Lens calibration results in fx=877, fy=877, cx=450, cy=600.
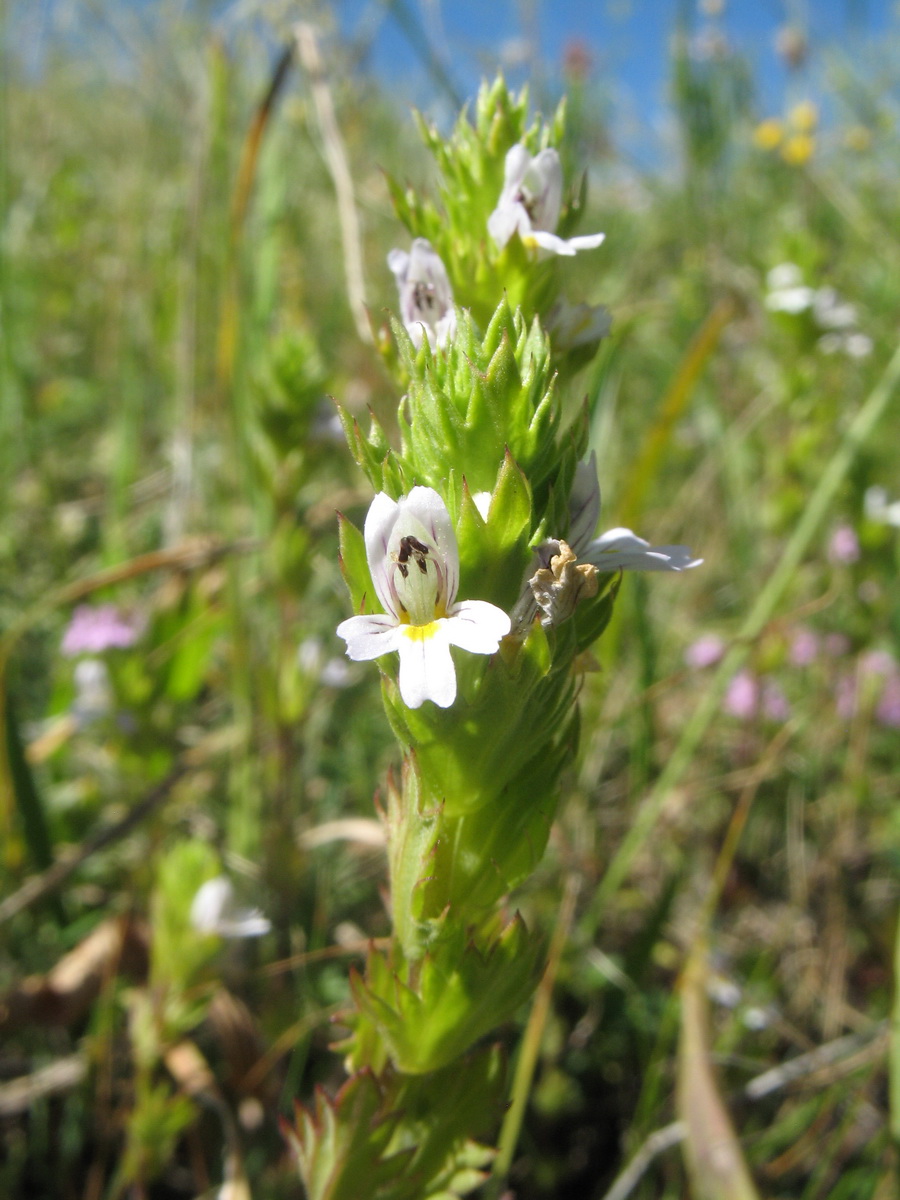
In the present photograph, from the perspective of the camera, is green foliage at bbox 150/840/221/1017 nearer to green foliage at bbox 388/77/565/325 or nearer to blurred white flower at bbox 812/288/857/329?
green foliage at bbox 388/77/565/325

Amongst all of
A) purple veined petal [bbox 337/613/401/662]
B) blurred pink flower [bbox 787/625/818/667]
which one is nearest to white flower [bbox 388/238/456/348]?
purple veined petal [bbox 337/613/401/662]

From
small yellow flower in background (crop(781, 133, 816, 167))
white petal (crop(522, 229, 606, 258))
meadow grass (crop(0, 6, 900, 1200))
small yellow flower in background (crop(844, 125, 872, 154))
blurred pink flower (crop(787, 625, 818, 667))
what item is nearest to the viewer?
white petal (crop(522, 229, 606, 258))

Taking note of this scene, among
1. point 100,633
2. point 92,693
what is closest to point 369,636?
point 100,633

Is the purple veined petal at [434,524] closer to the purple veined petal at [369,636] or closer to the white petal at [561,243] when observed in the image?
the purple veined petal at [369,636]

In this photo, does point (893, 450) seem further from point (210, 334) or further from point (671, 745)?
point (210, 334)

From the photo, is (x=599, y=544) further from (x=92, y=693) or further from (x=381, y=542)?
(x=92, y=693)
